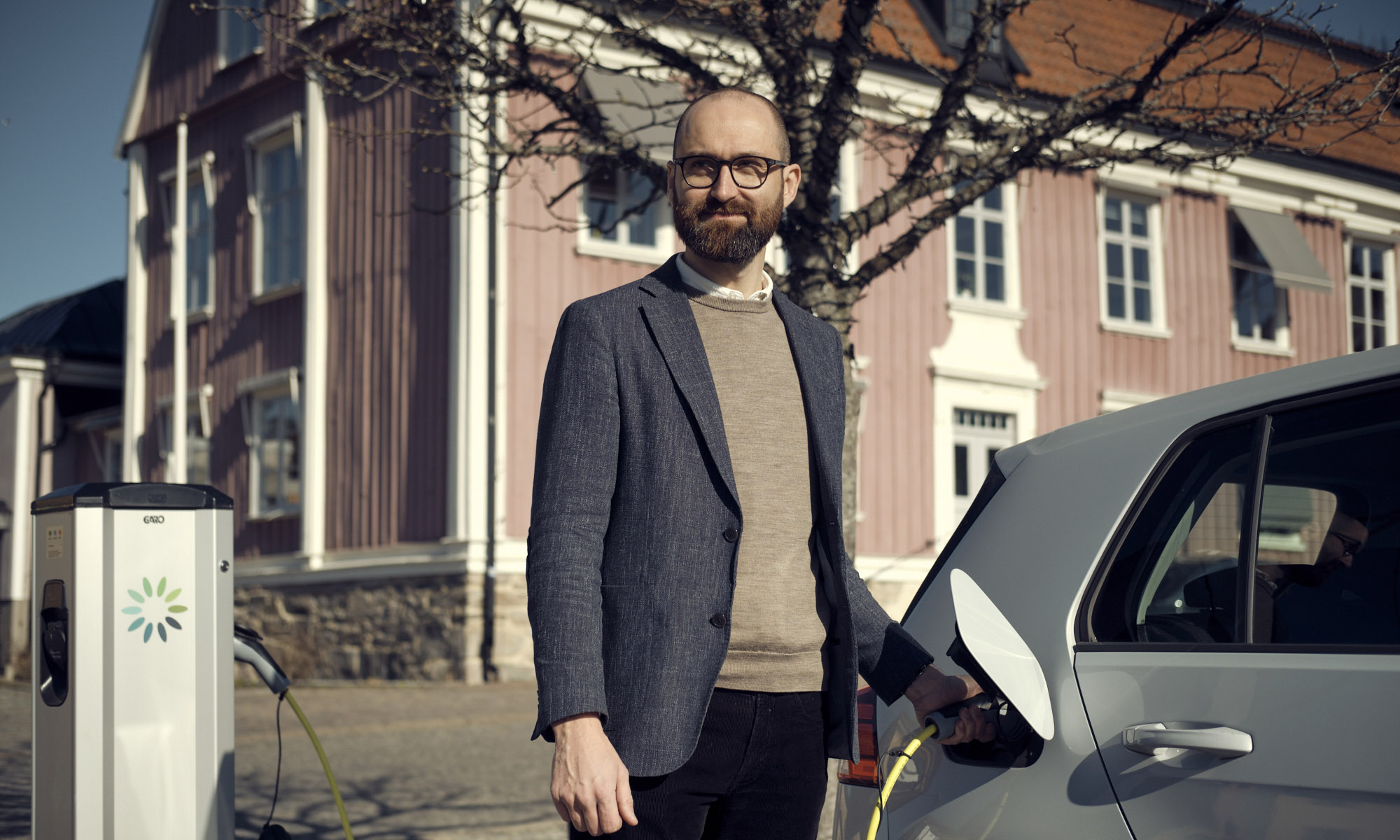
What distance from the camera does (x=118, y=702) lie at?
424 cm

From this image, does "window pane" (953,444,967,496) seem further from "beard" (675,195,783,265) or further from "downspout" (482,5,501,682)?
"beard" (675,195,783,265)

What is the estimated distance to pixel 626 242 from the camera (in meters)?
15.4

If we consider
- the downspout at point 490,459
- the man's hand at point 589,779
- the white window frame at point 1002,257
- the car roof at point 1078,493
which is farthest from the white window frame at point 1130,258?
the man's hand at point 589,779

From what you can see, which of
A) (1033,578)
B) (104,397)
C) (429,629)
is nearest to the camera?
(1033,578)

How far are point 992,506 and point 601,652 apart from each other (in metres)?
0.92

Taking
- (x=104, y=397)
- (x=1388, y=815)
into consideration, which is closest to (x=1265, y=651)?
(x=1388, y=815)

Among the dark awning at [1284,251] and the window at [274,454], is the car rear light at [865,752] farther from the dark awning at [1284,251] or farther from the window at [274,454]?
the dark awning at [1284,251]

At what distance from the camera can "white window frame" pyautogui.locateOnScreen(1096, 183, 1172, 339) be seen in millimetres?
19188

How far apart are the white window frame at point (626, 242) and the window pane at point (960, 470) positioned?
4789 mm

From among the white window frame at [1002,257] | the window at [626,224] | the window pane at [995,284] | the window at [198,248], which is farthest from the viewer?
the window at [198,248]

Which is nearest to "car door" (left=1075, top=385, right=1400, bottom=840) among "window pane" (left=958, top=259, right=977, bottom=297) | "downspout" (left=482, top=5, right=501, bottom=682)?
"downspout" (left=482, top=5, right=501, bottom=682)

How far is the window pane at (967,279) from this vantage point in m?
18.1

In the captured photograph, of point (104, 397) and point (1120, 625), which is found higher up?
point (104, 397)

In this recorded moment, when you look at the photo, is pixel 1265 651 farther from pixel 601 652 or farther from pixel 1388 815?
pixel 601 652
